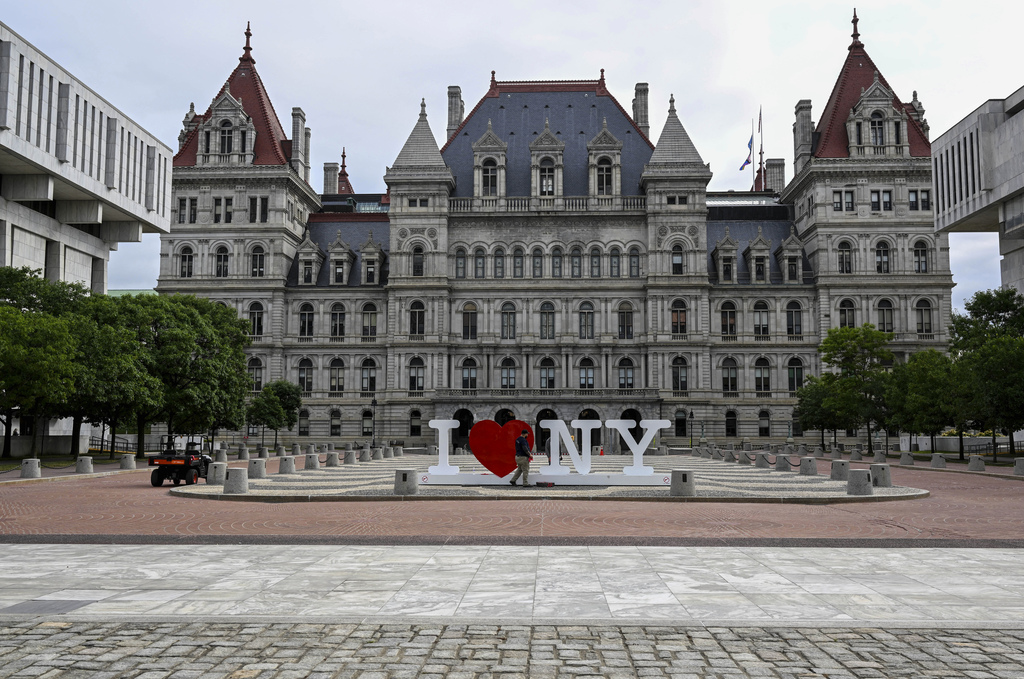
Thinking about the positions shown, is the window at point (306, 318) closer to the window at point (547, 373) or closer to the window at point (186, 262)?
the window at point (186, 262)

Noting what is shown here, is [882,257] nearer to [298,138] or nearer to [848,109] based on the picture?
[848,109]

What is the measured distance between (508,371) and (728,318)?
21.8 metres

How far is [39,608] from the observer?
10648mm

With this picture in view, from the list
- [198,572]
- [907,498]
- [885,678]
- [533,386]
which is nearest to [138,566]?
[198,572]

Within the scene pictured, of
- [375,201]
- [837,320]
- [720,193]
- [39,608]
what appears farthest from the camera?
[375,201]

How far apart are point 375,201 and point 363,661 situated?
109464 millimetres

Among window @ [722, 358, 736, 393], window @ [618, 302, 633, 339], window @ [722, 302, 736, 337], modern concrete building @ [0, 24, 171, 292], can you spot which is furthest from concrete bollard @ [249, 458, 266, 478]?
window @ [722, 302, 736, 337]

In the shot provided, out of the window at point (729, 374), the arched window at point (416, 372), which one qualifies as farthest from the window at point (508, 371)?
the window at point (729, 374)

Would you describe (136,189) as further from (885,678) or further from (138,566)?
(885,678)

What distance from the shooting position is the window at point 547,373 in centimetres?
8344

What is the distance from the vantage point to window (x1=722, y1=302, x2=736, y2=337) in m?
84.4

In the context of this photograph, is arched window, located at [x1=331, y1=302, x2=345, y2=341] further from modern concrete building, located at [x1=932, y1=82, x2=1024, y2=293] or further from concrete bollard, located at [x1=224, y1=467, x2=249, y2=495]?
concrete bollard, located at [x1=224, y1=467, x2=249, y2=495]

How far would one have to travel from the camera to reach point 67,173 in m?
55.4

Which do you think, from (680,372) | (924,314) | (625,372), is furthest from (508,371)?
(924,314)
